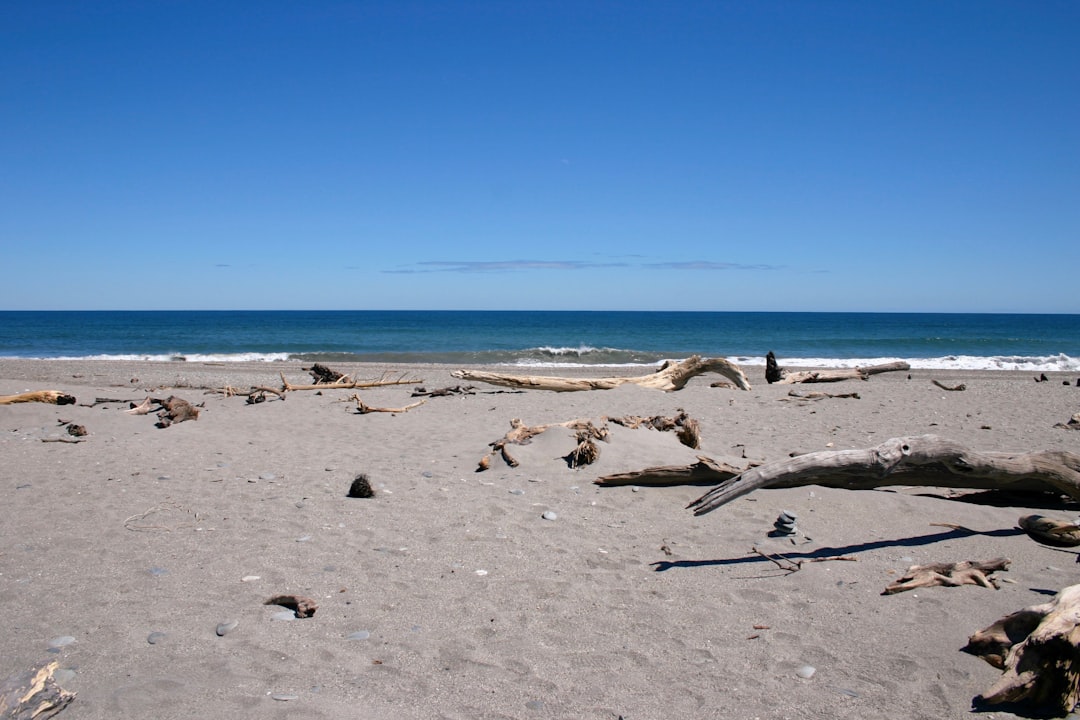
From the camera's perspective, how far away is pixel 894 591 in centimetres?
366

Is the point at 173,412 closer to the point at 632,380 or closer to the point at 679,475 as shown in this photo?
the point at 679,475

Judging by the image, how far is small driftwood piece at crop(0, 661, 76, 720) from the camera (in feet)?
7.81

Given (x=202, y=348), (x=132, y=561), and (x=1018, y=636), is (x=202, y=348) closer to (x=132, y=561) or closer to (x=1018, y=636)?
(x=132, y=561)

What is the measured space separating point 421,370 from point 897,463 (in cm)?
1706

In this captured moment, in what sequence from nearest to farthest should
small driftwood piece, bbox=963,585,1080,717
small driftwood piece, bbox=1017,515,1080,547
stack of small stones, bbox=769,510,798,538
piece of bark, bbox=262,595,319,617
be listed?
1. small driftwood piece, bbox=963,585,1080,717
2. piece of bark, bbox=262,595,319,617
3. small driftwood piece, bbox=1017,515,1080,547
4. stack of small stones, bbox=769,510,798,538

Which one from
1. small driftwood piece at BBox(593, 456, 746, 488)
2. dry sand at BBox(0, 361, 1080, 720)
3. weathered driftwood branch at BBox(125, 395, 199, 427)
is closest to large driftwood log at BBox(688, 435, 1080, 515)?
dry sand at BBox(0, 361, 1080, 720)

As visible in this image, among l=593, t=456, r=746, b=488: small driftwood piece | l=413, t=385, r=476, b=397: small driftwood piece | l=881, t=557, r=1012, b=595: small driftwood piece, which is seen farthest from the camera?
l=413, t=385, r=476, b=397: small driftwood piece

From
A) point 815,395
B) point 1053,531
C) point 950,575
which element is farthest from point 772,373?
point 950,575

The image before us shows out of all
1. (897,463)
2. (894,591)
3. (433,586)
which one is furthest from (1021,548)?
(433,586)

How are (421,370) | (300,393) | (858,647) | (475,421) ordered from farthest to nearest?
(421,370) < (300,393) < (475,421) < (858,647)

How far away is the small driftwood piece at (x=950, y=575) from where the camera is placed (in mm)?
3693

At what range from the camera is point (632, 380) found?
1283cm

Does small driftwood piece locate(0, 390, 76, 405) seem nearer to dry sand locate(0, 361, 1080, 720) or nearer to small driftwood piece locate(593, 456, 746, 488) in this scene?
dry sand locate(0, 361, 1080, 720)

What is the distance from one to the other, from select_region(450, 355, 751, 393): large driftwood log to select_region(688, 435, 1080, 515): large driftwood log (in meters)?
7.71
